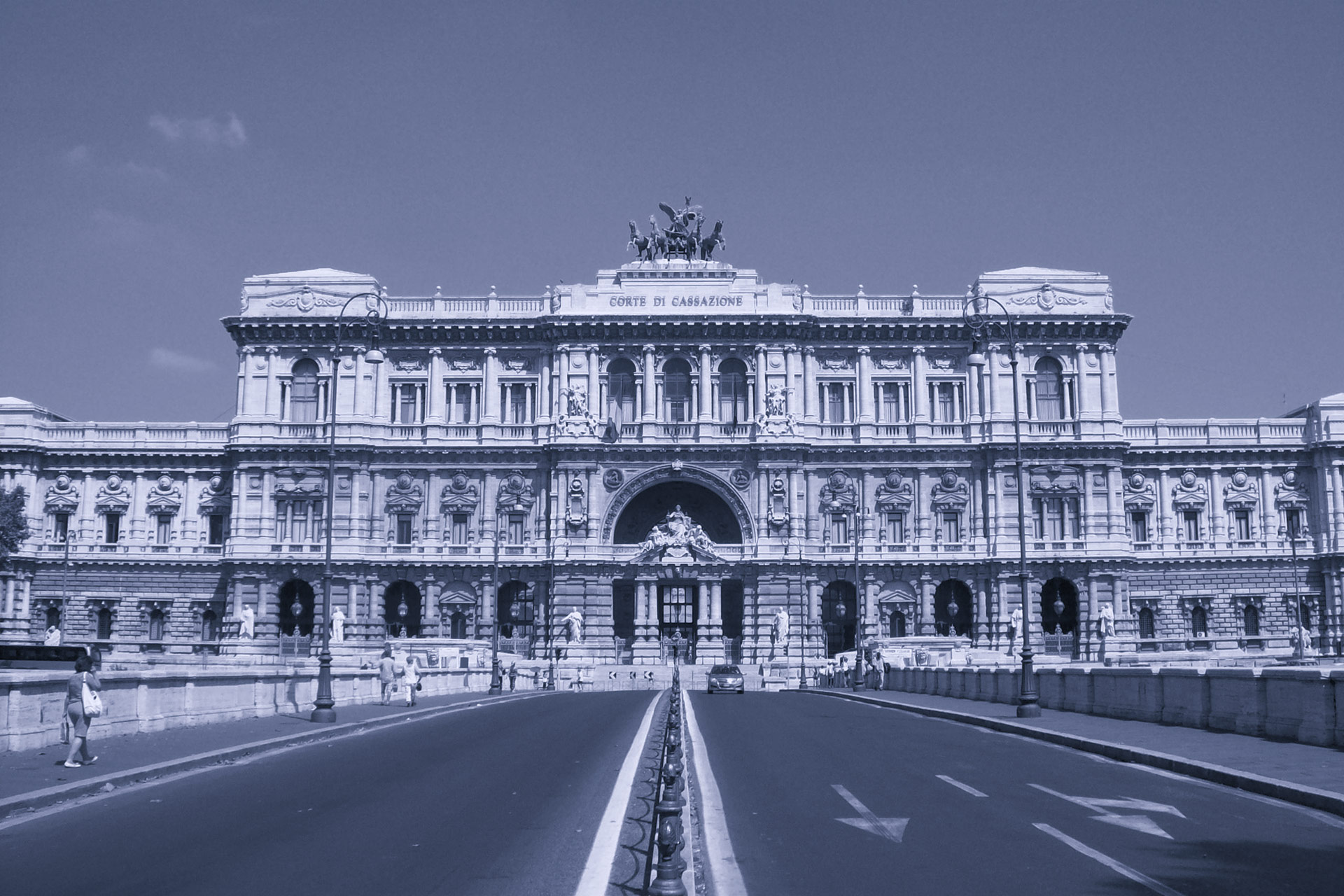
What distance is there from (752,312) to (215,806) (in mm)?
64771

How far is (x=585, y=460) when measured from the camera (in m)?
78.2

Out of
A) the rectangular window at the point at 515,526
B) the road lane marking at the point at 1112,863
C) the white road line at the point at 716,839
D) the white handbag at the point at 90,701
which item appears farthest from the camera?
the rectangular window at the point at 515,526

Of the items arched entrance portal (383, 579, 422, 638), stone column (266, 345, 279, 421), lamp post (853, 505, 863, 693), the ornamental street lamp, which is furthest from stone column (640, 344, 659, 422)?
the ornamental street lamp

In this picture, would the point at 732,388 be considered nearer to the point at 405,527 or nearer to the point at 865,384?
the point at 865,384

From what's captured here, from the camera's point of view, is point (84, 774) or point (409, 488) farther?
point (409, 488)

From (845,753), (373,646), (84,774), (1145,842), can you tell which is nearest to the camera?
(1145,842)

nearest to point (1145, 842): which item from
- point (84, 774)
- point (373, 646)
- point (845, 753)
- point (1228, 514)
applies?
point (845, 753)

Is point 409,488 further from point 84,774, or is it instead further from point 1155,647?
point 84,774

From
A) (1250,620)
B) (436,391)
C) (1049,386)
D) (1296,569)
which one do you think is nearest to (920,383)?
(1049,386)

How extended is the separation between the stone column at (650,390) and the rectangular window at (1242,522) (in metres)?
35.4

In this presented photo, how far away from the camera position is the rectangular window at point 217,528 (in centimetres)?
8306

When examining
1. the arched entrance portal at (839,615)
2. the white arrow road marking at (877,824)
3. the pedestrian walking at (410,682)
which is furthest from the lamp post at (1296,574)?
the white arrow road marking at (877,824)

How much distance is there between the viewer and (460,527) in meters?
79.9

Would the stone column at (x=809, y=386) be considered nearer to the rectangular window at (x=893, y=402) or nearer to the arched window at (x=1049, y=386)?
the rectangular window at (x=893, y=402)
